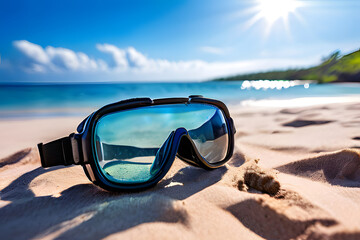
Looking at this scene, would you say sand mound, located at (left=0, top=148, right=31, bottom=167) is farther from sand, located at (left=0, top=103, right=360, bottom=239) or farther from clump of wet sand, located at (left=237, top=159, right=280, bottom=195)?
clump of wet sand, located at (left=237, top=159, right=280, bottom=195)

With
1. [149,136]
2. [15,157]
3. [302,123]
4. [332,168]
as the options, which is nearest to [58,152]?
[149,136]

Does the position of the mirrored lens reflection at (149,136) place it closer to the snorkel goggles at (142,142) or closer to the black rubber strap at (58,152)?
the snorkel goggles at (142,142)

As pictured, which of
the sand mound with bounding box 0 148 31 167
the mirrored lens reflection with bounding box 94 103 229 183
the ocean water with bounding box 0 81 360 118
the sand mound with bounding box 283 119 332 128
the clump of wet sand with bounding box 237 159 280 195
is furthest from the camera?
the ocean water with bounding box 0 81 360 118

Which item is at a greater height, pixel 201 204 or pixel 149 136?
pixel 149 136

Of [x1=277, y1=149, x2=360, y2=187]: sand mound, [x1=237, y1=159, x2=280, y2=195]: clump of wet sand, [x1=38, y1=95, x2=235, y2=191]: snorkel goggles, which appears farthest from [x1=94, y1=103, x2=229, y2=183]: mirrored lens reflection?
[x1=277, y1=149, x2=360, y2=187]: sand mound

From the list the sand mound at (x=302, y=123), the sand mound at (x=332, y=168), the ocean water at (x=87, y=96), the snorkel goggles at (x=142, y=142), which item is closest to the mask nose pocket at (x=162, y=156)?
the snorkel goggles at (x=142, y=142)

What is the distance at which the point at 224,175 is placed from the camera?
1.48 m

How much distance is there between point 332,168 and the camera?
142 cm

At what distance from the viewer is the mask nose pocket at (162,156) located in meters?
1.44

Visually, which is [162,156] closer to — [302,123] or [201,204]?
[201,204]

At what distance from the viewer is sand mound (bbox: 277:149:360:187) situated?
51.9 inches

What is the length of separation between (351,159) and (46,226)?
1.62 metres

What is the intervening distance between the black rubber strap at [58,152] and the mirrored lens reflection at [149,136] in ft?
0.50

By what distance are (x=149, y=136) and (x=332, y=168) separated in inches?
49.2
